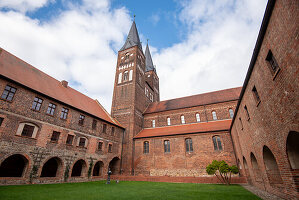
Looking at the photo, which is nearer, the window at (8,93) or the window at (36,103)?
the window at (8,93)

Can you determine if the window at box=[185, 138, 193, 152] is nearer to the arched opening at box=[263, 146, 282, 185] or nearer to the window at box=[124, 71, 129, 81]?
the arched opening at box=[263, 146, 282, 185]

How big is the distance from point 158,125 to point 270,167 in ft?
58.5

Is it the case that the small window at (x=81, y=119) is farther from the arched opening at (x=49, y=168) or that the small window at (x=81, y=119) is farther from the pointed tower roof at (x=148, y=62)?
the pointed tower roof at (x=148, y=62)

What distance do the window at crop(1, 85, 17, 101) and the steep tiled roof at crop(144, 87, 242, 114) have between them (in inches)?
720

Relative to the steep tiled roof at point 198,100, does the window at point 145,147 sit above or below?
below

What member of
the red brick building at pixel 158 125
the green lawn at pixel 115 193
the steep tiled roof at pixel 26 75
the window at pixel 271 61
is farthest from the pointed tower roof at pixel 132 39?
the window at pixel 271 61

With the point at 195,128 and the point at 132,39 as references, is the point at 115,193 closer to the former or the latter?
the point at 195,128

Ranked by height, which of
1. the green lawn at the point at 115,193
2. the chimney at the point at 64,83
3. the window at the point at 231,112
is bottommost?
the green lawn at the point at 115,193

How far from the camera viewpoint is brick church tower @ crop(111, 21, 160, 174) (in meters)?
22.6

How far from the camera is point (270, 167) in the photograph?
25.8 feet

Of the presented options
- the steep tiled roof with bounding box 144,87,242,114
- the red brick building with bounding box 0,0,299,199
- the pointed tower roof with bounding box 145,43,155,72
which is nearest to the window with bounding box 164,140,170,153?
the red brick building with bounding box 0,0,299,199

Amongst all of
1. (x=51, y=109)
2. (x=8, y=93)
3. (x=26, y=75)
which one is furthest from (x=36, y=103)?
(x=26, y=75)

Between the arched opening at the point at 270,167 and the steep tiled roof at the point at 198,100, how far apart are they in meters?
14.8

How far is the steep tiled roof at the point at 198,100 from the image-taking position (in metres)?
22.5
